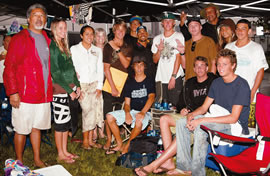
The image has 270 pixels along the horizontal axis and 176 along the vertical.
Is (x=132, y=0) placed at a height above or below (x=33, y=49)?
above

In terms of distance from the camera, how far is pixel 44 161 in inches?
167

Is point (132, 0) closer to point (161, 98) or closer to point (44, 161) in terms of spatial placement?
point (161, 98)

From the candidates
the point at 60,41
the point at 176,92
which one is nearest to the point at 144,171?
the point at 176,92

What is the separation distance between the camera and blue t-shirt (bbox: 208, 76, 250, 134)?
10.3 feet

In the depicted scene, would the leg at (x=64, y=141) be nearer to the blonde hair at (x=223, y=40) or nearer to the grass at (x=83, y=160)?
the grass at (x=83, y=160)

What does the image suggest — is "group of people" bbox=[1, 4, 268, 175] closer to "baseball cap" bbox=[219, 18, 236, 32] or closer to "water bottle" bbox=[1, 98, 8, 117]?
"baseball cap" bbox=[219, 18, 236, 32]

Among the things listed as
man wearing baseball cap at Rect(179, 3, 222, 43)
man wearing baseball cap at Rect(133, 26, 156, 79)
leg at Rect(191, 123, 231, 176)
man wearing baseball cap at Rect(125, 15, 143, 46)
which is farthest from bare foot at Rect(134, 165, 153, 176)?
man wearing baseball cap at Rect(179, 3, 222, 43)

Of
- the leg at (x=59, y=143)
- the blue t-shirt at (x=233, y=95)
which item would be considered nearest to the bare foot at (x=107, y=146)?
the leg at (x=59, y=143)

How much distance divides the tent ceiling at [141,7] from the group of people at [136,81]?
2794mm

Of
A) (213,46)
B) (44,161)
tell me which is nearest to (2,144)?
(44,161)

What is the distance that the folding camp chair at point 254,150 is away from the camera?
9.14ft

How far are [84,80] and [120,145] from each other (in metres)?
1.29

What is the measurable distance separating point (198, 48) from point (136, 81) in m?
1.17

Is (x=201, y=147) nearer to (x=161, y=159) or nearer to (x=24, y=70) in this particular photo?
(x=161, y=159)
